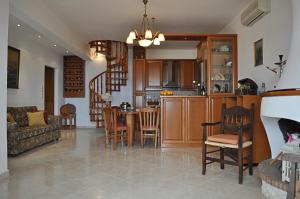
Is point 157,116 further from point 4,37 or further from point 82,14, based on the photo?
point 4,37

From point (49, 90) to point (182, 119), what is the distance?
5298 mm

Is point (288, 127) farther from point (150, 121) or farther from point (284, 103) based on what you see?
point (150, 121)

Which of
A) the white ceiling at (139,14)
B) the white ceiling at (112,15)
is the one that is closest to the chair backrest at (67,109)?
the white ceiling at (112,15)

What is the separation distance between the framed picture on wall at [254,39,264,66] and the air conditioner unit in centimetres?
41

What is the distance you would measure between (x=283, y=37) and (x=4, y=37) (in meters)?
3.90

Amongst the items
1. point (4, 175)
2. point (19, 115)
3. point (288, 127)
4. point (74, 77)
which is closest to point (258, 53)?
point (288, 127)

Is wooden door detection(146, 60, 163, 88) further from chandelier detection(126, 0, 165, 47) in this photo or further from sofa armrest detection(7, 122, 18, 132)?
sofa armrest detection(7, 122, 18, 132)

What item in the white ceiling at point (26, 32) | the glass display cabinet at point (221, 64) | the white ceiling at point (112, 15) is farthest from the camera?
the glass display cabinet at point (221, 64)

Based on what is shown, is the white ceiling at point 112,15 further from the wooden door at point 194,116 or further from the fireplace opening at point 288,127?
the fireplace opening at point 288,127

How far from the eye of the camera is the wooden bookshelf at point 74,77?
8.81 metres

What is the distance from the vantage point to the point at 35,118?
5547 mm

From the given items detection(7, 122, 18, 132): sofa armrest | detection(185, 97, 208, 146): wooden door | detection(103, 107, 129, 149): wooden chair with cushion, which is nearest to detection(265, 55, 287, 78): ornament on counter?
detection(185, 97, 208, 146): wooden door

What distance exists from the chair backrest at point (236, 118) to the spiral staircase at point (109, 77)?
4.92 meters

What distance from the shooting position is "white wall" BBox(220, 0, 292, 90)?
343cm
